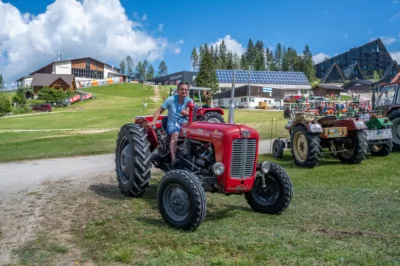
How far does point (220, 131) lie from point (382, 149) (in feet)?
29.1

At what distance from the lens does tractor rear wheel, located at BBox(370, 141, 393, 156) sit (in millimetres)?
12953

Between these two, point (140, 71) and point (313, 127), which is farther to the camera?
point (140, 71)

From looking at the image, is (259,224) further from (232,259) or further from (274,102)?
(274,102)

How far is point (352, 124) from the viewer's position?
11.6 m

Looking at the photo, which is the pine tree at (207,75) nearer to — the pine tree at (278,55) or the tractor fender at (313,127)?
the tractor fender at (313,127)

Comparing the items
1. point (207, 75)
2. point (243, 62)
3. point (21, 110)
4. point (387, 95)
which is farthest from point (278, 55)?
point (387, 95)

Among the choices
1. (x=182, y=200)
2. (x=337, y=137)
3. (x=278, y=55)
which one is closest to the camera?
(x=182, y=200)

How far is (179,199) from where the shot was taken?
226 inches

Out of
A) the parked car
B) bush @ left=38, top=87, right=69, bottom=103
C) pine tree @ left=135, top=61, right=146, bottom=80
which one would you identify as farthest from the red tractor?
pine tree @ left=135, top=61, right=146, bottom=80

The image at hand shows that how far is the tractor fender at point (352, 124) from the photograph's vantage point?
11.5m

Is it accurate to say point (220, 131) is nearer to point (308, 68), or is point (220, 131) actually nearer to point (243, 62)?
point (308, 68)

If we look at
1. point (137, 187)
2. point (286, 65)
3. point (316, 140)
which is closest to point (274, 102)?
point (316, 140)

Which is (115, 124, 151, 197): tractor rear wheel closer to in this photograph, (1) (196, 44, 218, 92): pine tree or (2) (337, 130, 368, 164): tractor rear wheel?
(2) (337, 130, 368, 164): tractor rear wheel

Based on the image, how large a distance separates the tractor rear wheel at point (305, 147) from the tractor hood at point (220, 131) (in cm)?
540
